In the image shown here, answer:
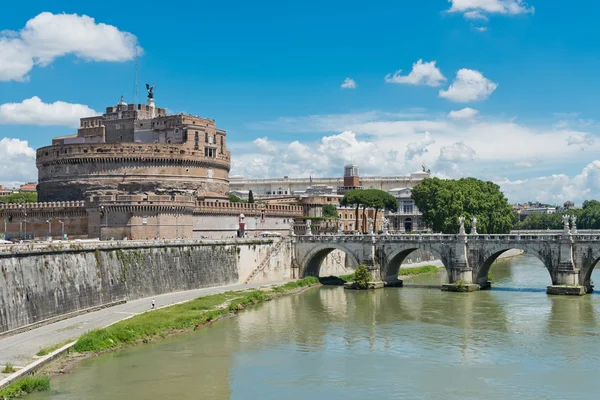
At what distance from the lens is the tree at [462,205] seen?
7394cm

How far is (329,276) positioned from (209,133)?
2247 cm

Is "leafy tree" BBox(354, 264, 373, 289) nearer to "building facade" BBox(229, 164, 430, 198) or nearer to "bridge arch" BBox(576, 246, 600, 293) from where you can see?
"bridge arch" BBox(576, 246, 600, 293)

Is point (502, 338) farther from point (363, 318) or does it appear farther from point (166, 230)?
point (166, 230)

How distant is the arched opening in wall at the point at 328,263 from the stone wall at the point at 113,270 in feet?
6.78

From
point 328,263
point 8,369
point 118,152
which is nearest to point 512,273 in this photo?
point 328,263

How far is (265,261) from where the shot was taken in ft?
199

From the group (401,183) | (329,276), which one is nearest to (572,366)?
(329,276)

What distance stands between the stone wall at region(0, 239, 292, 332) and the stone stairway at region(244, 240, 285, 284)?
83mm

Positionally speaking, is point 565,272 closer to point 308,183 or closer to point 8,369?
point 8,369

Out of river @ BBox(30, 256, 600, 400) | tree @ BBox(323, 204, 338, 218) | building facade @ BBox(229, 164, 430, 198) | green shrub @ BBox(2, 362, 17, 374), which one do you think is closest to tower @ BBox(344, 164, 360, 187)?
building facade @ BBox(229, 164, 430, 198)

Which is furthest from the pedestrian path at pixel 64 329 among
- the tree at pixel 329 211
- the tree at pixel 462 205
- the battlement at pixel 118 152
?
the tree at pixel 329 211

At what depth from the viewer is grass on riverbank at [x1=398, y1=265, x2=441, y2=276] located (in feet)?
230

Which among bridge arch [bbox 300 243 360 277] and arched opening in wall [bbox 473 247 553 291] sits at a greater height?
bridge arch [bbox 300 243 360 277]

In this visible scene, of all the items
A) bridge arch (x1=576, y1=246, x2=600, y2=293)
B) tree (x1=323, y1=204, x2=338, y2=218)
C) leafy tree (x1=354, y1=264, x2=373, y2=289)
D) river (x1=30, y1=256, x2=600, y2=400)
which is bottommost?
river (x1=30, y1=256, x2=600, y2=400)
